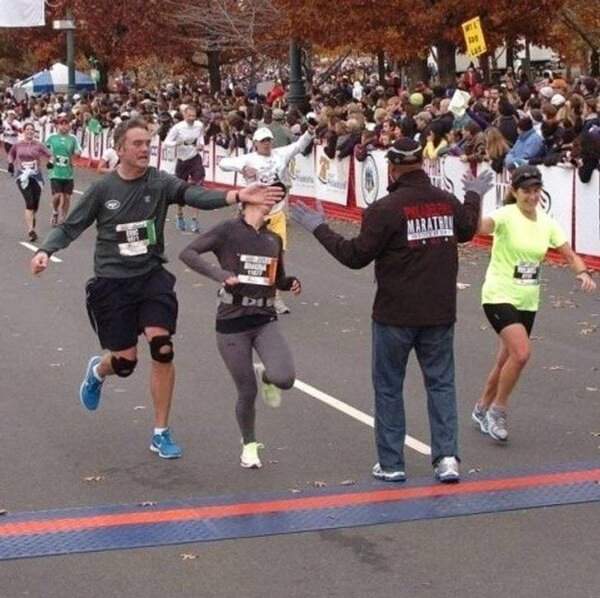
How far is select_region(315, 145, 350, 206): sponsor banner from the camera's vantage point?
24.2m

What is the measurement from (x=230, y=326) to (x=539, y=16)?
25.6 meters

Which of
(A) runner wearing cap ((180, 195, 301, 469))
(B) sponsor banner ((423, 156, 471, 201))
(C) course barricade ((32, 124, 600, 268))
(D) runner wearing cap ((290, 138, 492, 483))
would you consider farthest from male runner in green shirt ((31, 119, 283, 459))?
(B) sponsor banner ((423, 156, 471, 201))

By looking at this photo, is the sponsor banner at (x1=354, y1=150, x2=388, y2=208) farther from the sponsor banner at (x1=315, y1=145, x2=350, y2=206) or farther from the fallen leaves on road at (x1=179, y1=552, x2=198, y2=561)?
the fallen leaves on road at (x1=179, y1=552, x2=198, y2=561)

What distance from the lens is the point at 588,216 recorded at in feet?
57.4

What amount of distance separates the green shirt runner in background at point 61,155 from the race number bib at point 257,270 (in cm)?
1432

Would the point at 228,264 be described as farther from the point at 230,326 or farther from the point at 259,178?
the point at 259,178

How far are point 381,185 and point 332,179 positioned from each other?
2229 millimetres

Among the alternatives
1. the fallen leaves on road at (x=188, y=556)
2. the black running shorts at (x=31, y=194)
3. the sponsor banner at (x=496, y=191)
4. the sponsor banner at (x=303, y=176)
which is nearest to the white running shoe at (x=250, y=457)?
the fallen leaves on road at (x=188, y=556)

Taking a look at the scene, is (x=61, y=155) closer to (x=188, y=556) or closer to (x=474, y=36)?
(x=474, y=36)

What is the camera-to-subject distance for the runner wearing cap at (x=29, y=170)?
21.4m

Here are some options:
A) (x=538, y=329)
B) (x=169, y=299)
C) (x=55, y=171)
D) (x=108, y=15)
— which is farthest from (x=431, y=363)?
(x=108, y=15)

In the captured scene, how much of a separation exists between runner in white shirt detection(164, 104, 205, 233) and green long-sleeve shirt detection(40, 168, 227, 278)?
42.8 feet

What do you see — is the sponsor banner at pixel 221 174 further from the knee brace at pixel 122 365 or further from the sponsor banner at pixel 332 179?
the knee brace at pixel 122 365

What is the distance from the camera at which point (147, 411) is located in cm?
1033
